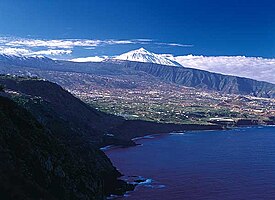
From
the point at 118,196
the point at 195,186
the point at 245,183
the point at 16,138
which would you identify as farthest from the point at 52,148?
the point at 245,183

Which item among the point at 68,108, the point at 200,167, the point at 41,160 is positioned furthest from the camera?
the point at 68,108

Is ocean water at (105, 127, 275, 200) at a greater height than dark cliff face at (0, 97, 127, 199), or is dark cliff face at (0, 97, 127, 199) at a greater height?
dark cliff face at (0, 97, 127, 199)

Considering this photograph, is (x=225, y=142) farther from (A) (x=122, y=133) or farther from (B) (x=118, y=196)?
(B) (x=118, y=196)

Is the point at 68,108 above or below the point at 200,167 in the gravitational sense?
above

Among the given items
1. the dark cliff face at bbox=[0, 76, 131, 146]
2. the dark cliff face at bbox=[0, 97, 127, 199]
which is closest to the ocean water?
the dark cliff face at bbox=[0, 76, 131, 146]

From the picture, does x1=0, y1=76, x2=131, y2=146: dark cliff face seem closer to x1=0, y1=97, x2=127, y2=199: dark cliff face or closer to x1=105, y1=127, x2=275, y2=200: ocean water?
x1=105, y1=127, x2=275, y2=200: ocean water

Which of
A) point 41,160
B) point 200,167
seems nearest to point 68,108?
point 200,167

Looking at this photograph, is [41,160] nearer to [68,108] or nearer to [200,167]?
[200,167]

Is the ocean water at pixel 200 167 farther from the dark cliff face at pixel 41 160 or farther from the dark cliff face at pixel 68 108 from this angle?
the dark cliff face at pixel 41 160
